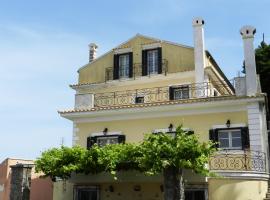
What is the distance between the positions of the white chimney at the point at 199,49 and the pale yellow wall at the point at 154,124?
9.89 ft

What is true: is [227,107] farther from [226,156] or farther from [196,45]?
[196,45]

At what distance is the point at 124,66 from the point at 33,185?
8338 millimetres

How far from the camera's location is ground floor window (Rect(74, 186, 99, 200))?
19.7 m

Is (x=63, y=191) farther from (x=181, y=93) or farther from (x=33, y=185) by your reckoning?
(x=181, y=93)

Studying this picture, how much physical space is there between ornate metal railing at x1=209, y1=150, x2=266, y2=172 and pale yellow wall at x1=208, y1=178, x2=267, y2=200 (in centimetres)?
67


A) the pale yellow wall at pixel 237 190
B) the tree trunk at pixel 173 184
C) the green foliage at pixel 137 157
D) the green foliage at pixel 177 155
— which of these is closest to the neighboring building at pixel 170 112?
the pale yellow wall at pixel 237 190

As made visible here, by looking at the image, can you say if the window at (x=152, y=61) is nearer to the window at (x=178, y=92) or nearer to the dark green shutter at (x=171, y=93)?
the dark green shutter at (x=171, y=93)

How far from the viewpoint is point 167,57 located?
76.4 ft

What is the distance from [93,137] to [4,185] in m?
7.25

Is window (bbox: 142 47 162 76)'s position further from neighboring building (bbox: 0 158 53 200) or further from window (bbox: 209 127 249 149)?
neighboring building (bbox: 0 158 53 200)

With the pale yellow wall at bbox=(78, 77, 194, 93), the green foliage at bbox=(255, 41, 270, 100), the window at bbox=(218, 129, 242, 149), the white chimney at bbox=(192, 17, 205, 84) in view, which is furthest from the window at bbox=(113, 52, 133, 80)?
the green foliage at bbox=(255, 41, 270, 100)

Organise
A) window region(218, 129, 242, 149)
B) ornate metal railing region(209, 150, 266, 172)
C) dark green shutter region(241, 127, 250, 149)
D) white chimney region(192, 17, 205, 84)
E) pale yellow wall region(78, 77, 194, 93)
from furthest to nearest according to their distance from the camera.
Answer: pale yellow wall region(78, 77, 194, 93), white chimney region(192, 17, 205, 84), window region(218, 129, 242, 149), dark green shutter region(241, 127, 250, 149), ornate metal railing region(209, 150, 266, 172)

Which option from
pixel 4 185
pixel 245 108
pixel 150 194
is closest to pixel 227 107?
pixel 245 108

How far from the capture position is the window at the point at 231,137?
18.2m
